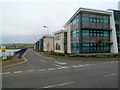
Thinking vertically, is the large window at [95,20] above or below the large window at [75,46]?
above

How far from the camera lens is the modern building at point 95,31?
23.9m

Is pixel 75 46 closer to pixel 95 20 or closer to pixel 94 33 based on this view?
pixel 94 33

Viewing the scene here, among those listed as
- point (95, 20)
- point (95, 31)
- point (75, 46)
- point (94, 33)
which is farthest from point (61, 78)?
point (95, 20)

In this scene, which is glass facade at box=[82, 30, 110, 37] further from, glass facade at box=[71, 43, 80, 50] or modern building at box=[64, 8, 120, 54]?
glass facade at box=[71, 43, 80, 50]

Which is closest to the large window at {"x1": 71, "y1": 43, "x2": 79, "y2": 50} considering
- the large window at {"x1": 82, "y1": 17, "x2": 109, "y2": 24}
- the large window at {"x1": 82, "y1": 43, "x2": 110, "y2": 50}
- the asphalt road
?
the large window at {"x1": 82, "y1": 43, "x2": 110, "y2": 50}

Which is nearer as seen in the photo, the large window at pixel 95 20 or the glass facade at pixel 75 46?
the large window at pixel 95 20

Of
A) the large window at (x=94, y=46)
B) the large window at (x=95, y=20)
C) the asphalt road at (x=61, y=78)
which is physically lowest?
the asphalt road at (x=61, y=78)

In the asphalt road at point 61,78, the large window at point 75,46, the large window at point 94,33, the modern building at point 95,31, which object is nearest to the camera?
the asphalt road at point 61,78

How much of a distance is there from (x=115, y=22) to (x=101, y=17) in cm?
555

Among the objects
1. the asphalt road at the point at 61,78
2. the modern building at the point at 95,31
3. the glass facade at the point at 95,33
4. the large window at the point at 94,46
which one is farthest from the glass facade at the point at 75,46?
the asphalt road at the point at 61,78

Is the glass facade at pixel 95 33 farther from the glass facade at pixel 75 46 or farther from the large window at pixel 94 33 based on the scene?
the glass facade at pixel 75 46

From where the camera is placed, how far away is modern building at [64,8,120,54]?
23.9 metres

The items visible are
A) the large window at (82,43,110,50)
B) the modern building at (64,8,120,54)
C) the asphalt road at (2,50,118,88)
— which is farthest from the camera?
the large window at (82,43,110,50)

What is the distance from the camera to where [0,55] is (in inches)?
607
